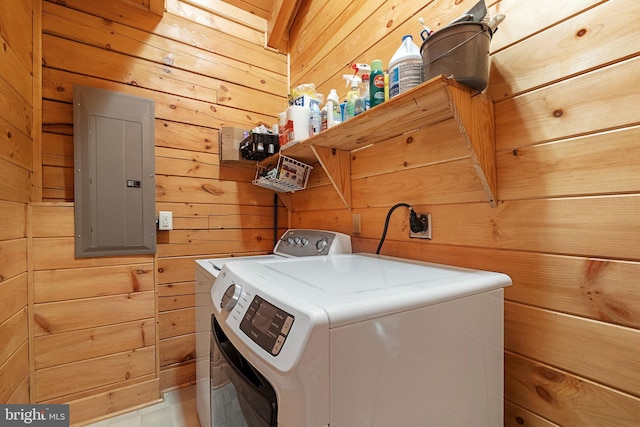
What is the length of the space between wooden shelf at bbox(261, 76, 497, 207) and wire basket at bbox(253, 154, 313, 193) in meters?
0.35

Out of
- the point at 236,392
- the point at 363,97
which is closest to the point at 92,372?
the point at 236,392

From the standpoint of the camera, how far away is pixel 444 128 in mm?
1058

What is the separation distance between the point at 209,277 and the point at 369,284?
2.23 feet

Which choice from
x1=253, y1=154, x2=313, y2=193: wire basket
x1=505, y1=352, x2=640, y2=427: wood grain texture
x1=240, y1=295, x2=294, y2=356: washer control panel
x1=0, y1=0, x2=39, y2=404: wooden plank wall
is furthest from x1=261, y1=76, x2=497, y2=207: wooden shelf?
x1=0, y1=0, x2=39, y2=404: wooden plank wall

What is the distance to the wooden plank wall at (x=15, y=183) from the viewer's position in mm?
1117

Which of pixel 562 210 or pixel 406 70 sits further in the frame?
pixel 406 70

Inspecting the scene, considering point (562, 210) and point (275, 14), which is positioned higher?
point (275, 14)

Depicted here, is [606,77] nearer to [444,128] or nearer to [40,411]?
[444,128]

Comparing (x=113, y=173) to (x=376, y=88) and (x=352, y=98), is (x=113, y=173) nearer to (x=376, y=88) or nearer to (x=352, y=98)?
(x=352, y=98)

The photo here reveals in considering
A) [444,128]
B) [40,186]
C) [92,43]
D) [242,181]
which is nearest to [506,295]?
[444,128]

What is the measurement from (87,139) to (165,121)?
0.42 meters

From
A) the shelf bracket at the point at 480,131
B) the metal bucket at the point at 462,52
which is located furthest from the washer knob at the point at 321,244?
the metal bucket at the point at 462,52

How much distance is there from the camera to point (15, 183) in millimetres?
1216

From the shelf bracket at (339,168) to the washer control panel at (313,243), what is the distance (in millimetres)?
205
